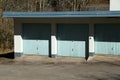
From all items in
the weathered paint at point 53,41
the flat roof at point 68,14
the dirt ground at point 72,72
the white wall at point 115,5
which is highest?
the white wall at point 115,5

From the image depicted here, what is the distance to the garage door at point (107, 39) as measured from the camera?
2619 cm

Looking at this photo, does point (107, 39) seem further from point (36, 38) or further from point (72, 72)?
point (72, 72)

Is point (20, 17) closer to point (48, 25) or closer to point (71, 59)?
point (48, 25)

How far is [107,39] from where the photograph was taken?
87.2ft

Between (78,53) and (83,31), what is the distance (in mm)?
1694

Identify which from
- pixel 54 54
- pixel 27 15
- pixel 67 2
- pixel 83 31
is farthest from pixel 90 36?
pixel 67 2

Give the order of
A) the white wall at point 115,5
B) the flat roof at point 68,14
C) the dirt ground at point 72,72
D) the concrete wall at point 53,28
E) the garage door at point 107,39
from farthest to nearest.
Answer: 1. the white wall at point 115,5
2. the concrete wall at point 53,28
3. the garage door at point 107,39
4. the flat roof at point 68,14
5. the dirt ground at point 72,72

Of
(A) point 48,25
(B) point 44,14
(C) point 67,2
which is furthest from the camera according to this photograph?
(C) point 67,2

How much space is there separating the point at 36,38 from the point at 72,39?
3.01 meters

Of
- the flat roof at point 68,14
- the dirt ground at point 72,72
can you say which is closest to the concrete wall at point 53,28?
the flat roof at point 68,14

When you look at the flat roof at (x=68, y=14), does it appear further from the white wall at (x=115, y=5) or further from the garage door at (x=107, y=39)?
the white wall at (x=115, y=5)

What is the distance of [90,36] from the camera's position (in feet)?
87.8

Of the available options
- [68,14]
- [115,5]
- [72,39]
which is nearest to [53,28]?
[72,39]

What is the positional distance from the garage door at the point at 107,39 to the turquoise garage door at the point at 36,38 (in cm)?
400
